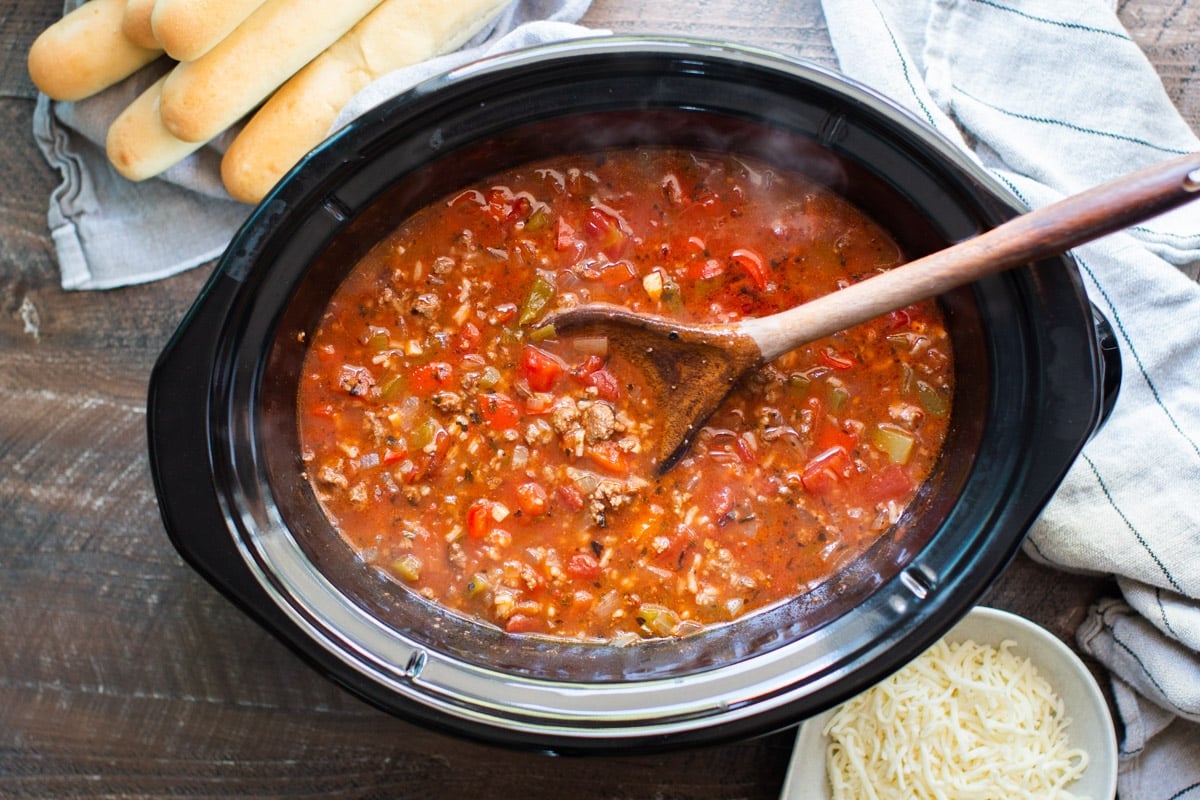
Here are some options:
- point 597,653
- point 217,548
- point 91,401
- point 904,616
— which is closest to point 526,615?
point 597,653

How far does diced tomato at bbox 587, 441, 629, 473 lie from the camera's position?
272cm

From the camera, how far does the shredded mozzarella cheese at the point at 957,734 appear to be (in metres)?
2.80

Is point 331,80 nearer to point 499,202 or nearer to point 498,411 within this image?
point 499,202

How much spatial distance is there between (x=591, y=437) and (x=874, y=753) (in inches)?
49.6

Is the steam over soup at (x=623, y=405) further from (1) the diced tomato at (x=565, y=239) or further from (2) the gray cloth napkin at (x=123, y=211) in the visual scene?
(2) the gray cloth napkin at (x=123, y=211)

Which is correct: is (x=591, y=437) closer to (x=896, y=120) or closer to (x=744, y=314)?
(x=744, y=314)

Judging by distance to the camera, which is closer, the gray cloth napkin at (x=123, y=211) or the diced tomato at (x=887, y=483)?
the diced tomato at (x=887, y=483)

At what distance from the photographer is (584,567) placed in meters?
2.72

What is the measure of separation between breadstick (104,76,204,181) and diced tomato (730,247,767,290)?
63.9 inches

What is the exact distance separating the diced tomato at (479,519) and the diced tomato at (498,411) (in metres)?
0.22

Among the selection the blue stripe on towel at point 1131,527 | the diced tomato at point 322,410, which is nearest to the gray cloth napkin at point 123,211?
the diced tomato at point 322,410

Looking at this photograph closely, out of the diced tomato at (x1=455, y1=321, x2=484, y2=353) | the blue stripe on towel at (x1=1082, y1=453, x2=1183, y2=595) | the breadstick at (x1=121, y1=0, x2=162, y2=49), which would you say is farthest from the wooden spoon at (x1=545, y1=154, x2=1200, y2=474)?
the breadstick at (x1=121, y1=0, x2=162, y2=49)

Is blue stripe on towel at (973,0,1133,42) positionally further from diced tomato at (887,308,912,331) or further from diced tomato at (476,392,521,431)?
diced tomato at (476,392,521,431)

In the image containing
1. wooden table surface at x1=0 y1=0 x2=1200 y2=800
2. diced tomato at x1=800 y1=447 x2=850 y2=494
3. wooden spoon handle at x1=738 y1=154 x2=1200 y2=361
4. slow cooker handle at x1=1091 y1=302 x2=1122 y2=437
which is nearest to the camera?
wooden spoon handle at x1=738 y1=154 x2=1200 y2=361
